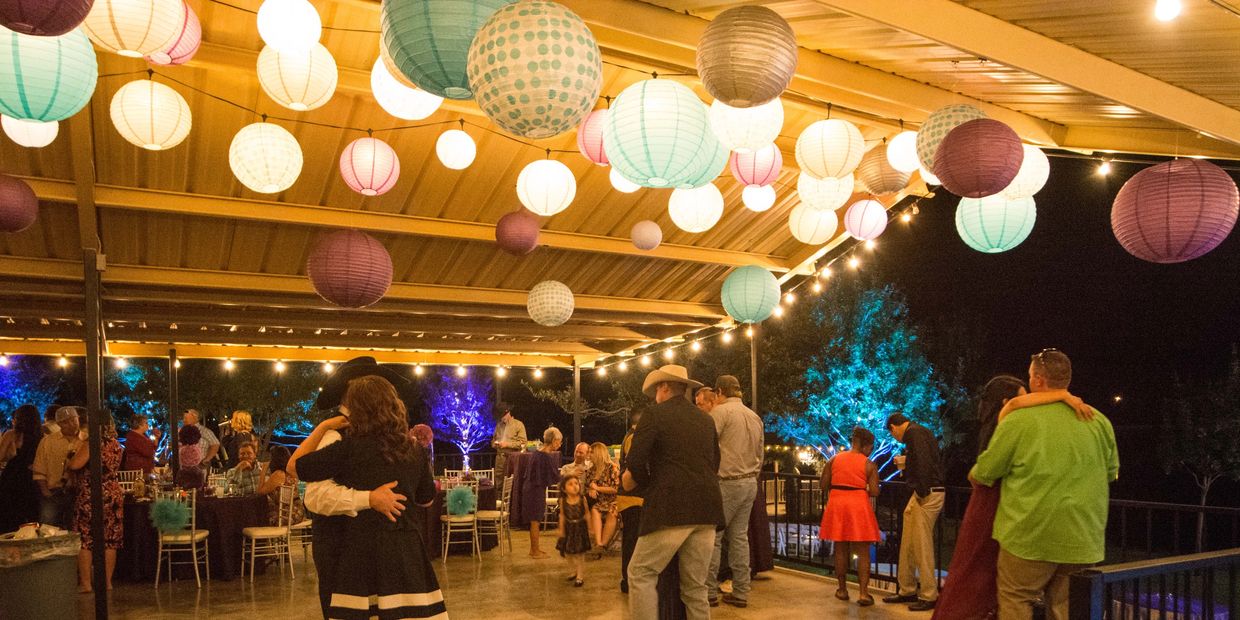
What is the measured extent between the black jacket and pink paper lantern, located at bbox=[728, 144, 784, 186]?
5.91ft

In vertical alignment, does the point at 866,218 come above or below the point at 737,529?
above

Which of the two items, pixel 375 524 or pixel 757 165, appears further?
pixel 757 165

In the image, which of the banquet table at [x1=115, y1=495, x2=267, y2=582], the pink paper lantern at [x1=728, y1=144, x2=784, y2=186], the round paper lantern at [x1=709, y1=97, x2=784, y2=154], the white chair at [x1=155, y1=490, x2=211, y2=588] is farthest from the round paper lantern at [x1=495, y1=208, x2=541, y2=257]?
the banquet table at [x1=115, y1=495, x2=267, y2=582]

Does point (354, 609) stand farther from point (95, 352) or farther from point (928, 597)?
point (95, 352)

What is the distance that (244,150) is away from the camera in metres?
4.53

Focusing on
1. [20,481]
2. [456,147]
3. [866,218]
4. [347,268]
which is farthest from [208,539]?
[866,218]

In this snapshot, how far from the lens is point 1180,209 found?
407 cm

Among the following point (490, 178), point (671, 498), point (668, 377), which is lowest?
point (671, 498)

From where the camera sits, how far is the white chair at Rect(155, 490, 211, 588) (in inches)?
294

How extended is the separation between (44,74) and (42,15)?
2.91 feet

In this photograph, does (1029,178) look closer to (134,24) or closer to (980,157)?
(980,157)

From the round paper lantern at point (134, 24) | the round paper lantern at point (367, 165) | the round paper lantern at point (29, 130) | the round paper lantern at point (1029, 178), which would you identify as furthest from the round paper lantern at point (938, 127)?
the round paper lantern at point (29, 130)

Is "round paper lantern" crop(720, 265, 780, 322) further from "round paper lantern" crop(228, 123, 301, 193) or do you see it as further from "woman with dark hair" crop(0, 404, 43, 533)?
"woman with dark hair" crop(0, 404, 43, 533)

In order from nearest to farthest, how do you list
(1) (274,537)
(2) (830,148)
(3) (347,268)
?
1. (2) (830,148)
2. (3) (347,268)
3. (1) (274,537)
